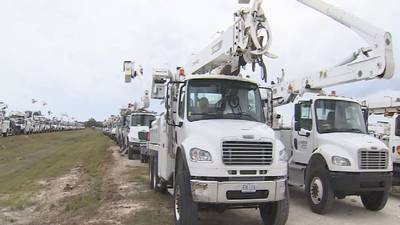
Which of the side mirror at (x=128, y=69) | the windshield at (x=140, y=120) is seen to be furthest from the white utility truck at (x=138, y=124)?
the side mirror at (x=128, y=69)

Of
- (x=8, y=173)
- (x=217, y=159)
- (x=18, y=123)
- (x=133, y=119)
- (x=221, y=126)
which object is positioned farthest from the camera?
(x=18, y=123)

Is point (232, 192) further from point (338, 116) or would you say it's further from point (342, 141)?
point (338, 116)

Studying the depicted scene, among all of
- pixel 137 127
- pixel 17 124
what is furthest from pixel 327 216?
pixel 17 124

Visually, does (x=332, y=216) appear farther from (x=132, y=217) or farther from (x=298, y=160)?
(x=132, y=217)

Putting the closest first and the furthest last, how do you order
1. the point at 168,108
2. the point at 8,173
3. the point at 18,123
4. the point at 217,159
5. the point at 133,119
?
1. the point at 217,159
2. the point at 168,108
3. the point at 8,173
4. the point at 133,119
5. the point at 18,123

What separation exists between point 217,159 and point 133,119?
70.0 ft

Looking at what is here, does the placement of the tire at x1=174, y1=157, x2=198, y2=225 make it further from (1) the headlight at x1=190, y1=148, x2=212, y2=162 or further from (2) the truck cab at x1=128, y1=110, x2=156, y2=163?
(2) the truck cab at x1=128, y1=110, x2=156, y2=163

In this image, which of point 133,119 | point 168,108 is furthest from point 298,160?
point 133,119

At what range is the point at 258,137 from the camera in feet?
29.3

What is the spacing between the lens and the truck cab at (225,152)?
867 centimetres

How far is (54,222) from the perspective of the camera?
1084cm

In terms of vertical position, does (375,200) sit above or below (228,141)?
below

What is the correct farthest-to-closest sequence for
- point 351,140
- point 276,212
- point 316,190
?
point 316,190
point 351,140
point 276,212

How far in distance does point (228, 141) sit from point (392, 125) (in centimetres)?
882
